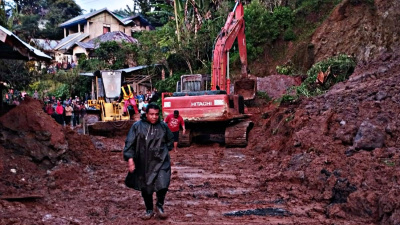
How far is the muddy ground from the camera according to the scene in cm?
604

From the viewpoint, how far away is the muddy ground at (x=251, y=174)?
6.04m

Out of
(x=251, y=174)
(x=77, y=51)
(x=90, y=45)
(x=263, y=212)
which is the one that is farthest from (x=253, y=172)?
(x=77, y=51)

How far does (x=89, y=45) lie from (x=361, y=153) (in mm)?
40657

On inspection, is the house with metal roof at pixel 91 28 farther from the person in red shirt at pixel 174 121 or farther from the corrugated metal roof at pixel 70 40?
the person in red shirt at pixel 174 121

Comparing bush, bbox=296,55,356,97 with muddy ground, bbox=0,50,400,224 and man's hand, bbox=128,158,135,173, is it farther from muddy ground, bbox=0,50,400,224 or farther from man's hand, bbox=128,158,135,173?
man's hand, bbox=128,158,135,173

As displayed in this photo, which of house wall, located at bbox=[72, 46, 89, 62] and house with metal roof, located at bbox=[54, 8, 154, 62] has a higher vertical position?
house with metal roof, located at bbox=[54, 8, 154, 62]

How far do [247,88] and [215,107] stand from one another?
7.16m

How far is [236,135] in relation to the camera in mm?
13625

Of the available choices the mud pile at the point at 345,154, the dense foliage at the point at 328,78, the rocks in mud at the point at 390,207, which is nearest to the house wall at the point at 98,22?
the dense foliage at the point at 328,78

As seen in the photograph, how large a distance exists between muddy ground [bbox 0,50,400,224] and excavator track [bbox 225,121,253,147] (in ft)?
4.22

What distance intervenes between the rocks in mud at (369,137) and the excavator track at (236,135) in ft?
18.7

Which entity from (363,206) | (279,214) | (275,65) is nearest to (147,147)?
(279,214)

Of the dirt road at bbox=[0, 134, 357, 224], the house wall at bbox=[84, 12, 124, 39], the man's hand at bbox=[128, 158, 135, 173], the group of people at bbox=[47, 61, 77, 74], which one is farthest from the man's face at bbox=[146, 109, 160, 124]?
the house wall at bbox=[84, 12, 124, 39]

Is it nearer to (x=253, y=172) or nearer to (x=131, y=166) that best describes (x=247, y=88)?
(x=253, y=172)
